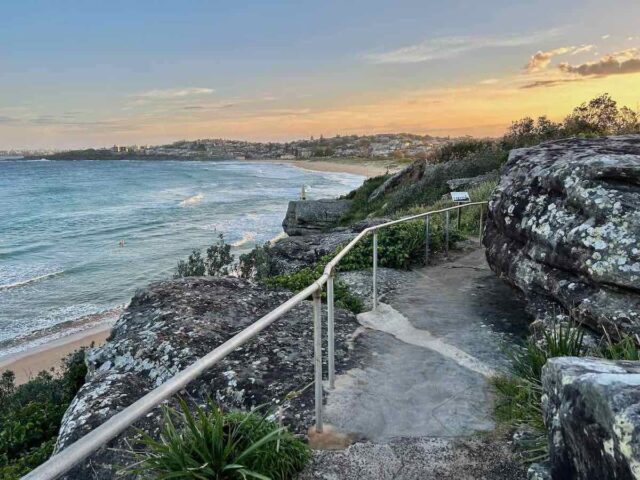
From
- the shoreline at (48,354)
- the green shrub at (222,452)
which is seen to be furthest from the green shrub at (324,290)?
the shoreline at (48,354)

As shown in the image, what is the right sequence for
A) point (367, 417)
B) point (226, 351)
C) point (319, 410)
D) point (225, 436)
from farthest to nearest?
1. point (367, 417)
2. point (319, 410)
3. point (225, 436)
4. point (226, 351)

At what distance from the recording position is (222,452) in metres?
2.68

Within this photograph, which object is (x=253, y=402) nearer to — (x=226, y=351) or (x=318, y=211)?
(x=226, y=351)

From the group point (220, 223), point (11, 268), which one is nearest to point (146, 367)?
point (11, 268)

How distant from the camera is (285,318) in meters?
A: 5.76

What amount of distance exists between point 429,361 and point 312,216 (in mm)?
19991

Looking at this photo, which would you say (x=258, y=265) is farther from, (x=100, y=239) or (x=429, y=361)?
(x=100, y=239)

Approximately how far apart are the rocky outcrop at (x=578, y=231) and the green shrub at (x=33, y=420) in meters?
5.06

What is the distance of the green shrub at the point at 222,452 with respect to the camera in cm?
258

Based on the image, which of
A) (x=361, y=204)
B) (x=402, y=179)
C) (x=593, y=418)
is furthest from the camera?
(x=402, y=179)

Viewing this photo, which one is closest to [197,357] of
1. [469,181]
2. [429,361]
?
[429,361]

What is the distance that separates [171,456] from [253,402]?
1423 mm

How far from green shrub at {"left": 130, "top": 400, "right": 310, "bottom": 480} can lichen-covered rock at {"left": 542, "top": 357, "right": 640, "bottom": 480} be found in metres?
1.45

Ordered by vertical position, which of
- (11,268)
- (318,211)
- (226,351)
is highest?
(226,351)
